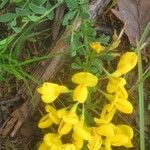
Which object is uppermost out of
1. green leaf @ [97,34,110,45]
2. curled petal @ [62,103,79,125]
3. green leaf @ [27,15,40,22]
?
green leaf @ [27,15,40,22]

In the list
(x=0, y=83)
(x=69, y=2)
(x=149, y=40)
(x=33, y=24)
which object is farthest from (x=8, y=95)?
(x=149, y=40)

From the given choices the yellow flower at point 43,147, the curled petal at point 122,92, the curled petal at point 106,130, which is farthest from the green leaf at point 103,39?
the yellow flower at point 43,147

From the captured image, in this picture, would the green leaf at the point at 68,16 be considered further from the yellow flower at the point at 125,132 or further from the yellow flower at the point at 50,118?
the yellow flower at the point at 125,132

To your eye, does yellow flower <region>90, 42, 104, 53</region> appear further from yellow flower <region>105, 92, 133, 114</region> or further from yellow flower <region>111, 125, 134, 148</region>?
yellow flower <region>111, 125, 134, 148</region>

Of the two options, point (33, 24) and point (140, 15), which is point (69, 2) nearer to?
point (33, 24)

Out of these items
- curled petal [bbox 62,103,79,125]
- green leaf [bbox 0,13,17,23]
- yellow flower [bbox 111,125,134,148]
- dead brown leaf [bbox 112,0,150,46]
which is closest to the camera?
curled petal [bbox 62,103,79,125]

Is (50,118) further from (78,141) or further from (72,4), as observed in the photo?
(72,4)

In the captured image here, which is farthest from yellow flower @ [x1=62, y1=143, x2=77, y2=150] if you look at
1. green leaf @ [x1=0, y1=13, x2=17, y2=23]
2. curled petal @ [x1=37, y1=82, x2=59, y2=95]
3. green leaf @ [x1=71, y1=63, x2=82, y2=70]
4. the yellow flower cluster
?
green leaf @ [x1=0, y1=13, x2=17, y2=23]
